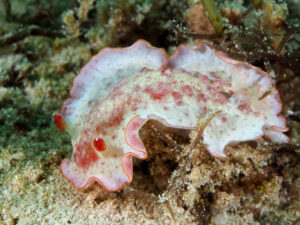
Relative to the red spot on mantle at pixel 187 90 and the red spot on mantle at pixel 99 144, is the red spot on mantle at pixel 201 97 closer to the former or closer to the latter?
the red spot on mantle at pixel 187 90

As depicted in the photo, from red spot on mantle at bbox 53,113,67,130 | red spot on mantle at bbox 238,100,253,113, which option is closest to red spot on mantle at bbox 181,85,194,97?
red spot on mantle at bbox 238,100,253,113

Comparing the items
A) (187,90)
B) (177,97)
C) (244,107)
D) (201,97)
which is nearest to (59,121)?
(177,97)

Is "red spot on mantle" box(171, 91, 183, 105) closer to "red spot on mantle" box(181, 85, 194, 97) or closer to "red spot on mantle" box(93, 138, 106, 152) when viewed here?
"red spot on mantle" box(181, 85, 194, 97)

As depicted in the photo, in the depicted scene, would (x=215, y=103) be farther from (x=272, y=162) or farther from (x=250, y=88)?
(x=272, y=162)

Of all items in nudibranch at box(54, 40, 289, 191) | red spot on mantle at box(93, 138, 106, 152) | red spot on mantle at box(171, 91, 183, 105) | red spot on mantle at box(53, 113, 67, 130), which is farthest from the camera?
red spot on mantle at box(53, 113, 67, 130)

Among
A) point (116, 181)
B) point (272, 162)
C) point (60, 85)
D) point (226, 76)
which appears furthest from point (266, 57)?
point (60, 85)

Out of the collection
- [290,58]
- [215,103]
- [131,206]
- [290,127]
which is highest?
[290,58]
